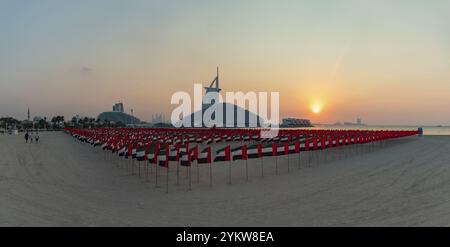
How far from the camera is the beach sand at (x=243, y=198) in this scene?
35.8 ft

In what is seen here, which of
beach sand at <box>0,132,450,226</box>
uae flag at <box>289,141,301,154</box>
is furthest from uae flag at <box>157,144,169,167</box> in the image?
uae flag at <box>289,141,301,154</box>

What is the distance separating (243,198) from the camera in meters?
14.9

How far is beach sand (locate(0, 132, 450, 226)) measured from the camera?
1090 centimetres

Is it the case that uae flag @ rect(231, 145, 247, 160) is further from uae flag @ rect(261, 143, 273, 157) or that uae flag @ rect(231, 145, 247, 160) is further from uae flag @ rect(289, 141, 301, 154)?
uae flag @ rect(289, 141, 301, 154)

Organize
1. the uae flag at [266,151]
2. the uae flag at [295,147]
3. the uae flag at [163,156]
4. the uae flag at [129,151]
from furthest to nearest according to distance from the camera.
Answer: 1. the uae flag at [295,147]
2. the uae flag at [129,151]
3. the uae flag at [266,151]
4. the uae flag at [163,156]

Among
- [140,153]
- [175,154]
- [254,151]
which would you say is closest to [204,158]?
[175,154]

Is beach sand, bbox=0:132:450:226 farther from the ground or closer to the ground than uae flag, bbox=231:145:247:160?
closer to the ground

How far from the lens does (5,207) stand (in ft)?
38.1

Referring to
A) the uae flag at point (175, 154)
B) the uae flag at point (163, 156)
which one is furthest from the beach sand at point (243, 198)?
the uae flag at point (175, 154)

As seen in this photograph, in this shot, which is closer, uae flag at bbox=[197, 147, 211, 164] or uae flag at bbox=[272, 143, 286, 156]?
uae flag at bbox=[197, 147, 211, 164]

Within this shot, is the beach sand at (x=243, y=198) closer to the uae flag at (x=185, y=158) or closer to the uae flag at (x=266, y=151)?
the uae flag at (x=185, y=158)
